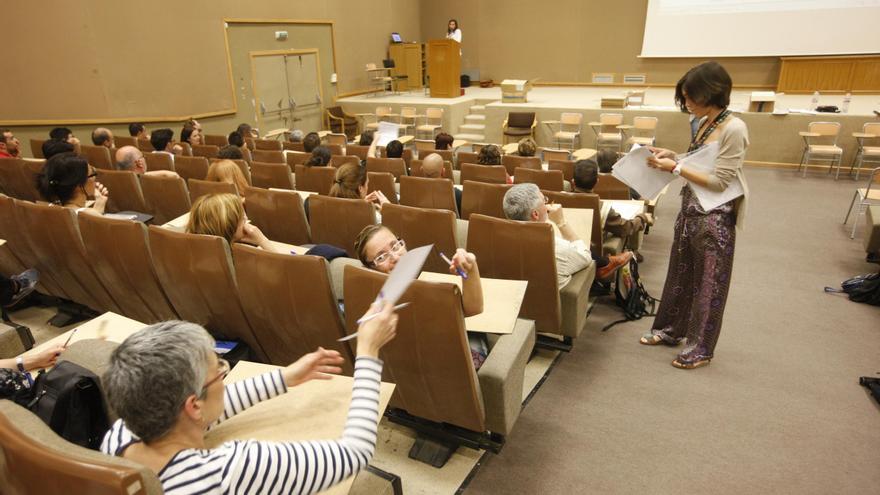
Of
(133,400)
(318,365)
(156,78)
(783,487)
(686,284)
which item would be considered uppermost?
(156,78)

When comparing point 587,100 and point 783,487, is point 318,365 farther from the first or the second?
point 587,100

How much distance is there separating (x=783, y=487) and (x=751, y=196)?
17.4 feet

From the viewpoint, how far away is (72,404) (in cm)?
131

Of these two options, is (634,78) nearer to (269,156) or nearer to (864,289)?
(864,289)

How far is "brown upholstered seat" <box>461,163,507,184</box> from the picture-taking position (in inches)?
165

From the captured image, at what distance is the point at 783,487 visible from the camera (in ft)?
6.69

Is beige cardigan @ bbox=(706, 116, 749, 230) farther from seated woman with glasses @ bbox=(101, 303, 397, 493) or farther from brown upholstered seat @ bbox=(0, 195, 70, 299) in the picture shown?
brown upholstered seat @ bbox=(0, 195, 70, 299)

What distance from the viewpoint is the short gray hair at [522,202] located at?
2.61 metres

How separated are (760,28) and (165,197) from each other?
11.1 metres

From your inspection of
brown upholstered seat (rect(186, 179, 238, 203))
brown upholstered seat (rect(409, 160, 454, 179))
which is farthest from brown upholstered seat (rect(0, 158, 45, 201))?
brown upholstered seat (rect(409, 160, 454, 179))

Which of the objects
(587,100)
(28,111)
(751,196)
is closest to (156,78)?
(28,111)

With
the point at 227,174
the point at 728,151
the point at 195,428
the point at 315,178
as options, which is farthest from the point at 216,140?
the point at 195,428

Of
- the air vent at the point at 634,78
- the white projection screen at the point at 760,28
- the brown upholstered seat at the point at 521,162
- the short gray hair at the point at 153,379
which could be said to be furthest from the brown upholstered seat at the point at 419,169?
the air vent at the point at 634,78

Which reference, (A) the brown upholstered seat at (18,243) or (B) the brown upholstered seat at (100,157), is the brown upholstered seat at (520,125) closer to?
(B) the brown upholstered seat at (100,157)
